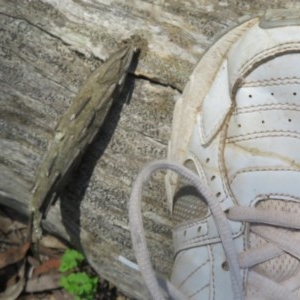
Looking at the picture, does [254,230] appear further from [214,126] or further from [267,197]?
[214,126]

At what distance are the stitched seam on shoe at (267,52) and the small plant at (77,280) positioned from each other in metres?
0.99

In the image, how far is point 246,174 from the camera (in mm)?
1944

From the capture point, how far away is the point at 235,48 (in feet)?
6.40

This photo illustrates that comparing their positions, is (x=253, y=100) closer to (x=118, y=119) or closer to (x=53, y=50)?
(x=118, y=119)

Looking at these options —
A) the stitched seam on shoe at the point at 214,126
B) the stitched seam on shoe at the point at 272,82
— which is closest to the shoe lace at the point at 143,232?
the stitched seam on shoe at the point at 214,126

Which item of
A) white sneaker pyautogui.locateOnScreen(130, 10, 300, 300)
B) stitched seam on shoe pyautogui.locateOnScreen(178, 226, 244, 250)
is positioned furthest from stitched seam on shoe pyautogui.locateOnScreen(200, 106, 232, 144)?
stitched seam on shoe pyautogui.locateOnScreen(178, 226, 244, 250)

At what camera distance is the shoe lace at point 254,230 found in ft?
6.24

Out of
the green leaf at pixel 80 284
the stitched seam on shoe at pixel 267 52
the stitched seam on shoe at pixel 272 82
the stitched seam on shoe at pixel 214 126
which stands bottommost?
the green leaf at pixel 80 284

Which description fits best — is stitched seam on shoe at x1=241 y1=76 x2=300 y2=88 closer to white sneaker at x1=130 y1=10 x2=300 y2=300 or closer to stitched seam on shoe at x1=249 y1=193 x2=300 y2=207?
white sneaker at x1=130 y1=10 x2=300 y2=300

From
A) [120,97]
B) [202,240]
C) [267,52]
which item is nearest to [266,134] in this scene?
[267,52]

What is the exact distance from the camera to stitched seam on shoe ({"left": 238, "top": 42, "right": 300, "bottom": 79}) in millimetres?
1852

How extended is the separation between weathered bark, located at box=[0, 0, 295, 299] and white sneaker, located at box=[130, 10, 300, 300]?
0.10 meters

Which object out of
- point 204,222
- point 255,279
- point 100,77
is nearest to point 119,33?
point 100,77

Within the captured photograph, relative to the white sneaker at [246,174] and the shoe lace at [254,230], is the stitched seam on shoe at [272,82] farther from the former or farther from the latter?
the shoe lace at [254,230]
